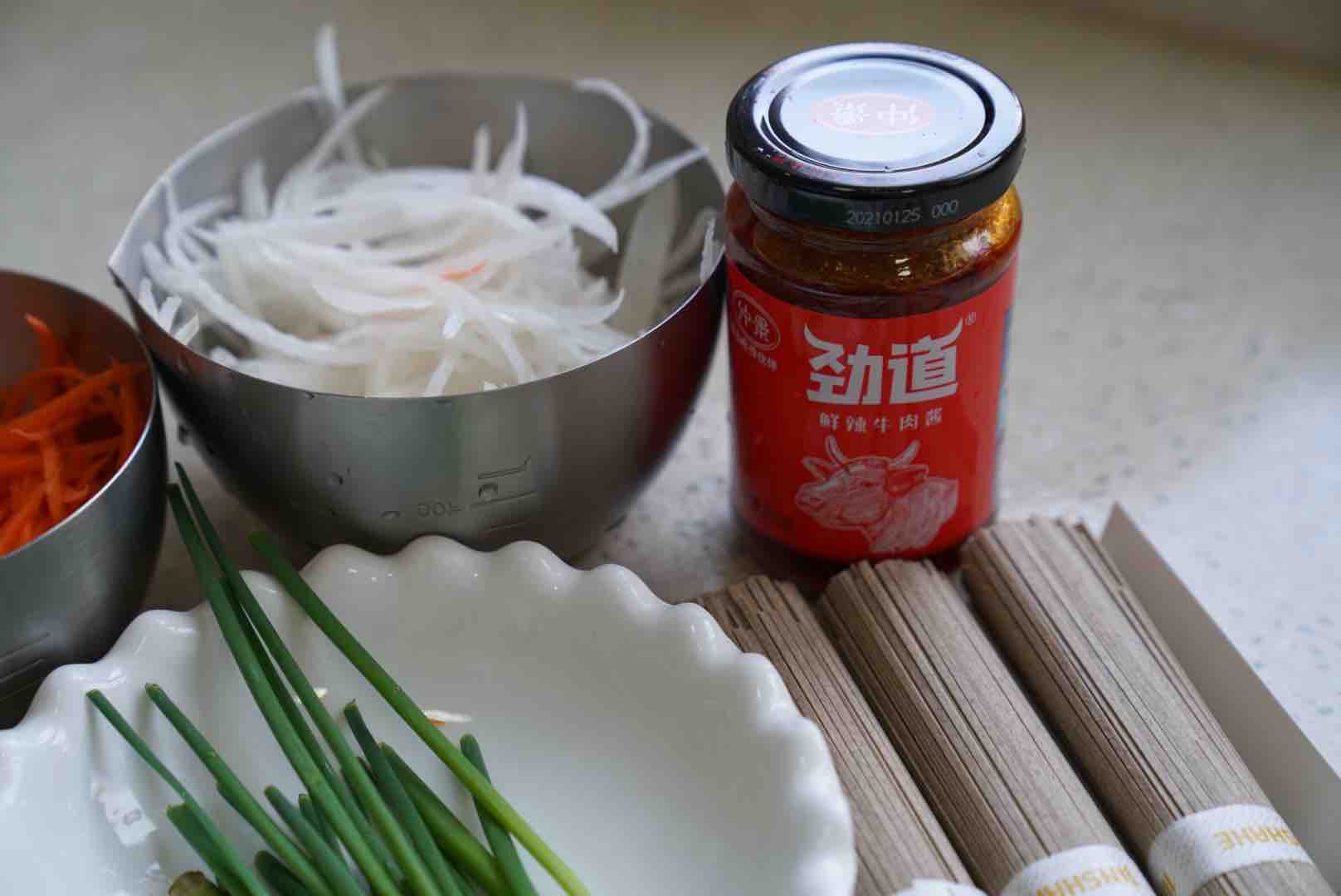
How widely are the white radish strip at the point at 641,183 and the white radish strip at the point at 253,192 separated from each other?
0.79 feet

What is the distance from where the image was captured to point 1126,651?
33.3 inches

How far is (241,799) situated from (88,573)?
178 mm

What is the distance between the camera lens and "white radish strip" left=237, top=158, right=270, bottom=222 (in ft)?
3.42

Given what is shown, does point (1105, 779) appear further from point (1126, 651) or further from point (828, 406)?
point (828, 406)

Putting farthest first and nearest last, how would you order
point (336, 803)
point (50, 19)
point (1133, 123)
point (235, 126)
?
1. point (50, 19)
2. point (1133, 123)
3. point (235, 126)
4. point (336, 803)

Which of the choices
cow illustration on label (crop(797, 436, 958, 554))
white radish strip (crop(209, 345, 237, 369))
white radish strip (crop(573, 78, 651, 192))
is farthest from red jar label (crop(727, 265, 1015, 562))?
white radish strip (crop(209, 345, 237, 369))

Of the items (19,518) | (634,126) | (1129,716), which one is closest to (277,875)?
(19,518)

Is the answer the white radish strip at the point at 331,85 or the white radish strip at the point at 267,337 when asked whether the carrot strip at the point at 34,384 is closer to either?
the white radish strip at the point at 267,337

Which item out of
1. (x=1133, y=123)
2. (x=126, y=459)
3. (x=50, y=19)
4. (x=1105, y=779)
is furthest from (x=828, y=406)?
(x=50, y=19)

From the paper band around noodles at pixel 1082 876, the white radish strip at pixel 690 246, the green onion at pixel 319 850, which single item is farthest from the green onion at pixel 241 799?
the white radish strip at pixel 690 246

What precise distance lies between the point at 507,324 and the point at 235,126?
0.29 m

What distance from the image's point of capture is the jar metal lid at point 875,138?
74 centimetres

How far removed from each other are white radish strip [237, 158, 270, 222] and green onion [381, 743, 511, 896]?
0.46m

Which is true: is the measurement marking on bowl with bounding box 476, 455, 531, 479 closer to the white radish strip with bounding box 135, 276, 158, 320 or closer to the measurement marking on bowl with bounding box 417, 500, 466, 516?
the measurement marking on bowl with bounding box 417, 500, 466, 516
